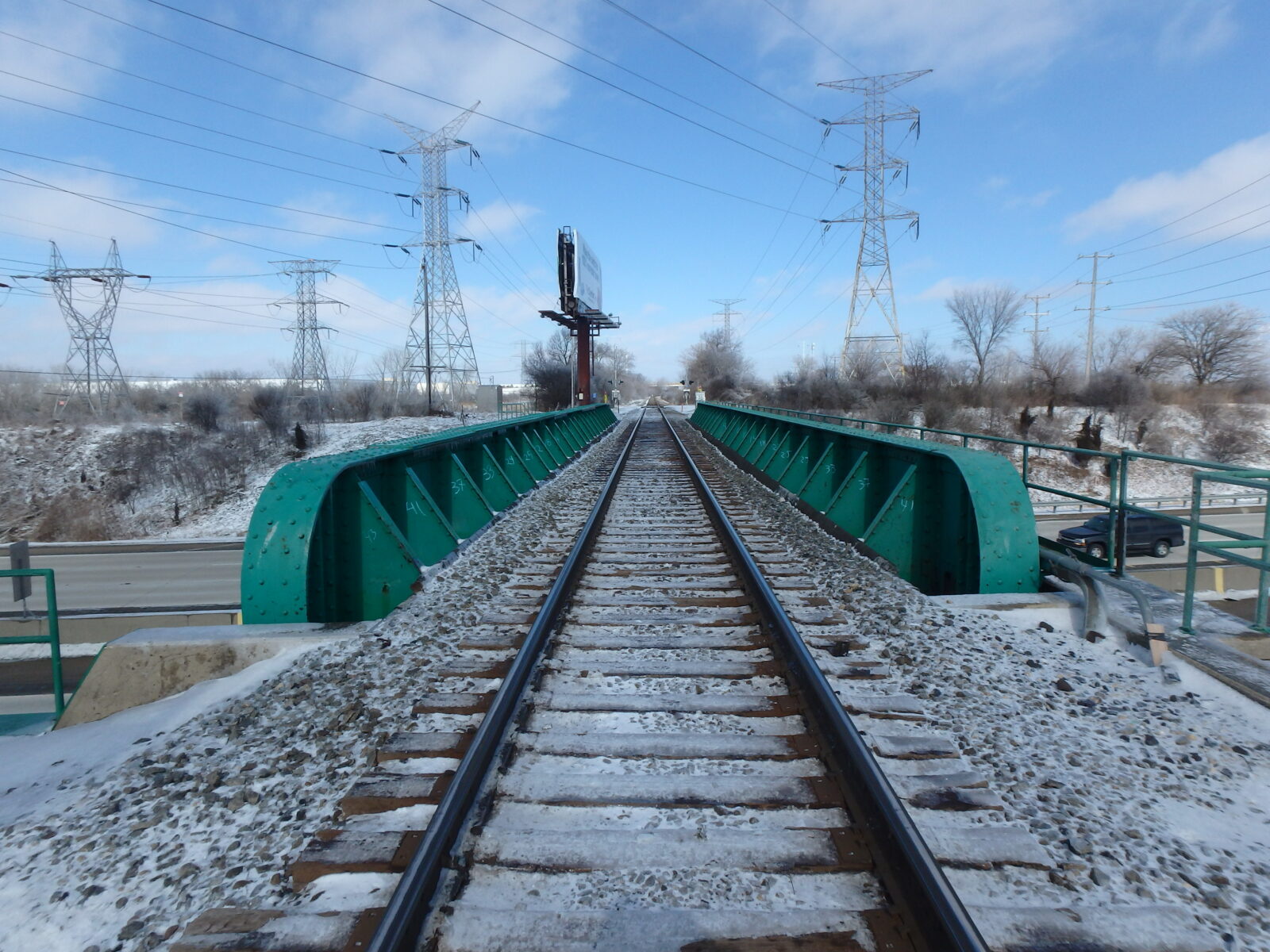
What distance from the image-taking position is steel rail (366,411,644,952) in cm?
204

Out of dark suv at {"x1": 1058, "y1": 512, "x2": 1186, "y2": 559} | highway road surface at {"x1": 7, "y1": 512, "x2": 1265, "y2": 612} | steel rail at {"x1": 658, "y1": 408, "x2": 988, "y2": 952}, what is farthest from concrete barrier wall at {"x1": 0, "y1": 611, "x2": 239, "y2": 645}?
dark suv at {"x1": 1058, "y1": 512, "x2": 1186, "y2": 559}

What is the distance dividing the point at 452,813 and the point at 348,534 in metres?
3.42

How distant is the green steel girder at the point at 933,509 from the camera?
552 centimetres

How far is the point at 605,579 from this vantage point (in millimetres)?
6359

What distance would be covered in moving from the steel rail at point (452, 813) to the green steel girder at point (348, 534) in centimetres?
155

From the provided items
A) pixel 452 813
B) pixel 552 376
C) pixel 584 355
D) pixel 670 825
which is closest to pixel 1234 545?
Answer: pixel 670 825

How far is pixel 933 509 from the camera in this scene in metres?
6.60

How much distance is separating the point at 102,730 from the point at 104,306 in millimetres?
46726

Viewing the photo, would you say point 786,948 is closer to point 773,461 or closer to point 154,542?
point 773,461

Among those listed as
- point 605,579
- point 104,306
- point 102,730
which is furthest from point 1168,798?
point 104,306

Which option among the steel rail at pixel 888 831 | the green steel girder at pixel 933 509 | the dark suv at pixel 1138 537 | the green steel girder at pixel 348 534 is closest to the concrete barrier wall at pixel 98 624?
the green steel girder at pixel 348 534

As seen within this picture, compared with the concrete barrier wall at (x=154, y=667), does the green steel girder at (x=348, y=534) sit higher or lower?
higher

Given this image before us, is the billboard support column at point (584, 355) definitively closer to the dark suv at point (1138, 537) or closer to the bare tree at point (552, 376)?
the bare tree at point (552, 376)

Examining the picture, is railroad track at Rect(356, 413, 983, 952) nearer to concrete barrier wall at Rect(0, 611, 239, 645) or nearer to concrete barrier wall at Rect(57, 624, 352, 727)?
concrete barrier wall at Rect(57, 624, 352, 727)
